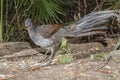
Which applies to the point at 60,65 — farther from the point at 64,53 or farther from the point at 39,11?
the point at 39,11

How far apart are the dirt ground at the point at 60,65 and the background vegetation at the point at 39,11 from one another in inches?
26.7

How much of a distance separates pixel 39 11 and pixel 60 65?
1.80 metres

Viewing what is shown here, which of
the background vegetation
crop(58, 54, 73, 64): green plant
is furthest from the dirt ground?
the background vegetation

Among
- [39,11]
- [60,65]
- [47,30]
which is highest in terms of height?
[39,11]

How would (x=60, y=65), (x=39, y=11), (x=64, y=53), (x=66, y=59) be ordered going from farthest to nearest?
(x=39, y=11), (x=64, y=53), (x=66, y=59), (x=60, y=65)

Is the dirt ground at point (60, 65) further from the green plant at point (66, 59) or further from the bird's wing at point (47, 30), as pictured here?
the bird's wing at point (47, 30)

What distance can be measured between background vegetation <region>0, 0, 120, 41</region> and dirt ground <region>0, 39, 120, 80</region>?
68cm

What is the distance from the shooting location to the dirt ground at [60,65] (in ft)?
20.0

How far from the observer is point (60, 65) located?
6652 mm

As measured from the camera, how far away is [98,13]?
6820 mm

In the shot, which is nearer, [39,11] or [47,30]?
[47,30]

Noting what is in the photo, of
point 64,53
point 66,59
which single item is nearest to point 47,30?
point 66,59

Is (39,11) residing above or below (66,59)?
above

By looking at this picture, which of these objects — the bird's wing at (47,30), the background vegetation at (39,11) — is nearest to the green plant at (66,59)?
the bird's wing at (47,30)
